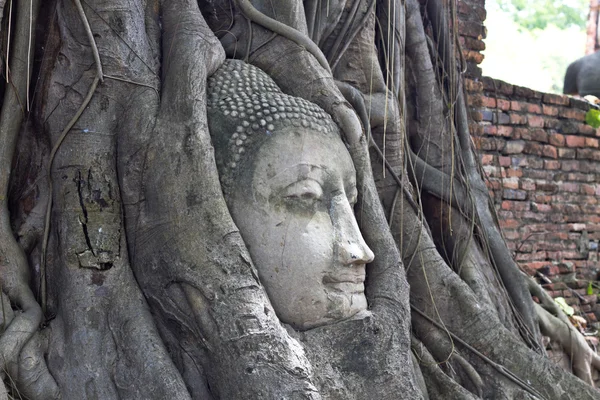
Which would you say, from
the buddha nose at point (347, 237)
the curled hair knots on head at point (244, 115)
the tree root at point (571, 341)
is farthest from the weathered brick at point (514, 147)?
the buddha nose at point (347, 237)

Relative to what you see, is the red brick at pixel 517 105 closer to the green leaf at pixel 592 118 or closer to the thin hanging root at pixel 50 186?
the green leaf at pixel 592 118

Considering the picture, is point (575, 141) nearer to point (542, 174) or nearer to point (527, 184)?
point (542, 174)

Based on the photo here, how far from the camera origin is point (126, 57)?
2734 mm

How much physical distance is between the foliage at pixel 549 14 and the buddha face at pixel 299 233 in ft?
73.5

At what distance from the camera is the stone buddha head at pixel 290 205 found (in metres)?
2.64

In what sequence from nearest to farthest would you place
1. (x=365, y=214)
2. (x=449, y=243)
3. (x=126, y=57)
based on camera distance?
1. (x=126, y=57)
2. (x=365, y=214)
3. (x=449, y=243)

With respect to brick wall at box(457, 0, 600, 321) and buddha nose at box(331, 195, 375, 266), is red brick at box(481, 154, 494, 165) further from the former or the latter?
buddha nose at box(331, 195, 375, 266)

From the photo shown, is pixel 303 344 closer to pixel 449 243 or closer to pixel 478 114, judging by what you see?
pixel 449 243

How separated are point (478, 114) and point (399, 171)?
177 cm

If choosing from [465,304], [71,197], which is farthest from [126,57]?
[465,304]

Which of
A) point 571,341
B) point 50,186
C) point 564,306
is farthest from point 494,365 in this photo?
point 564,306

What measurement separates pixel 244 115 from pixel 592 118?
421cm

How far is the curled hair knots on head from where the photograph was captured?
8.87 feet

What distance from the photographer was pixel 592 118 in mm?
6129
